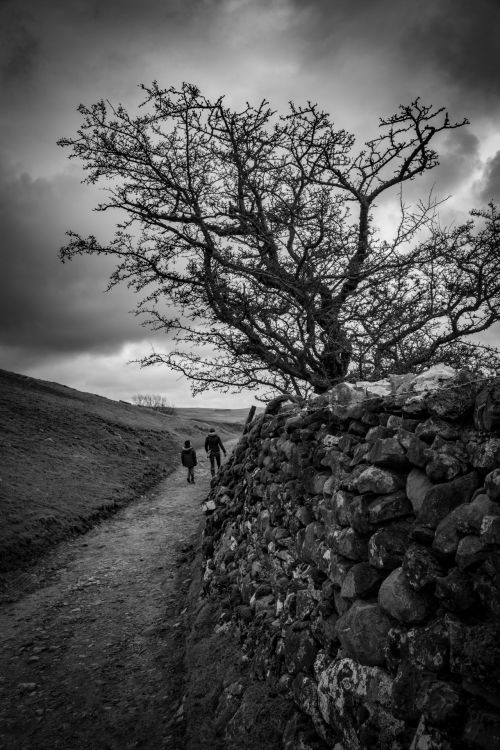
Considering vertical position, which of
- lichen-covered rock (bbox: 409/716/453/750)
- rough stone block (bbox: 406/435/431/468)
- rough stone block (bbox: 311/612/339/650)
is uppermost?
rough stone block (bbox: 406/435/431/468)

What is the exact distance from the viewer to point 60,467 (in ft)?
54.9

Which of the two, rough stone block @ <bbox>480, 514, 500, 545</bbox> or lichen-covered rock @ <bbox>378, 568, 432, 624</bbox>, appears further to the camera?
lichen-covered rock @ <bbox>378, 568, 432, 624</bbox>

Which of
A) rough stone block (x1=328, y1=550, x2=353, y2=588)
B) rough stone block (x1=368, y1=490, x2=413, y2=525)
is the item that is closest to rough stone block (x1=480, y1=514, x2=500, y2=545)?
rough stone block (x1=368, y1=490, x2=413, y2=525)

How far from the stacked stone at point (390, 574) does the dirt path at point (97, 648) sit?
1673mm

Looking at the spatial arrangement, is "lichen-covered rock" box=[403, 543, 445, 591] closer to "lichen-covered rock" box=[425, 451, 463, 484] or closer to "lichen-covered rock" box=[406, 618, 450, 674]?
"lichen-covered rock" box=[406, 618, 450, 674]

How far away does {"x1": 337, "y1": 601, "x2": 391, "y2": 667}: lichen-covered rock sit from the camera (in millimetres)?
2955

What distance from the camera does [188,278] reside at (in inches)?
299

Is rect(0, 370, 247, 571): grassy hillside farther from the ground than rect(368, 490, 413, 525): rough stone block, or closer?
closer

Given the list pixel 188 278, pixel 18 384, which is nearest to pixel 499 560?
pixel 188 278

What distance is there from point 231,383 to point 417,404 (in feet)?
16.6

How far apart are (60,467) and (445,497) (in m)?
17.4

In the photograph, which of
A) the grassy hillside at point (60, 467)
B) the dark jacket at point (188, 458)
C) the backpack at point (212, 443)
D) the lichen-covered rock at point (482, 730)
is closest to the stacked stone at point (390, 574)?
the lichen-covered rock at point (482, 730)

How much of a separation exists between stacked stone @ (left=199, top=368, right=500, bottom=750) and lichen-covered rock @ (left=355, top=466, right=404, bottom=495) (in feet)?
0.04

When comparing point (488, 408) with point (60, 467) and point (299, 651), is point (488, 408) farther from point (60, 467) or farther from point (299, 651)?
point (60, 467)
